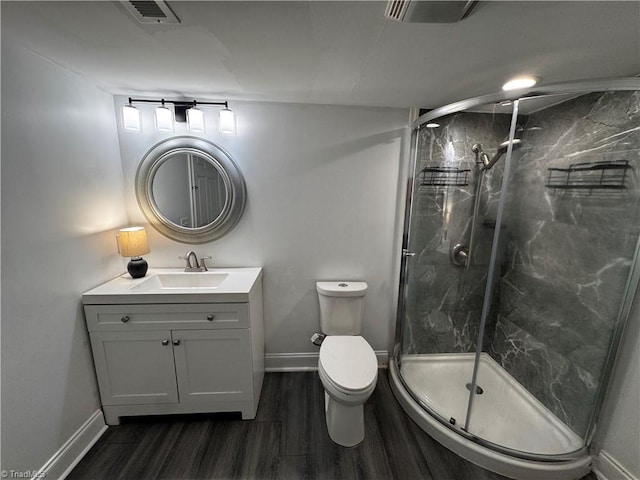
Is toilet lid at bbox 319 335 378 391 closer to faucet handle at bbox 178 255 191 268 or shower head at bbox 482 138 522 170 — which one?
faucet handle at bbox 178 255 191 268

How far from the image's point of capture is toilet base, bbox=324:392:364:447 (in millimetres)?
1444

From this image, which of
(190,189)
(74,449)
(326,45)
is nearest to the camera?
(326,45)

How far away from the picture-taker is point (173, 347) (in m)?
1.50

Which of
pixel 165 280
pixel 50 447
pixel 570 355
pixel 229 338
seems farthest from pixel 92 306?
pixel 570 355

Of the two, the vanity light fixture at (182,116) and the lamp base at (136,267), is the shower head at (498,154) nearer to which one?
the vanity light fixture at (182,116)

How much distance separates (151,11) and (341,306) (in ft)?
5.76

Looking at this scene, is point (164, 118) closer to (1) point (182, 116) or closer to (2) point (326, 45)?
(1) point (182, 116)

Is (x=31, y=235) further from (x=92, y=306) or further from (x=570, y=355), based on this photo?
(x=570, y=355)

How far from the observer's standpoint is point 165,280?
1819 mm

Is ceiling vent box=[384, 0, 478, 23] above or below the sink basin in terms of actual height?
above

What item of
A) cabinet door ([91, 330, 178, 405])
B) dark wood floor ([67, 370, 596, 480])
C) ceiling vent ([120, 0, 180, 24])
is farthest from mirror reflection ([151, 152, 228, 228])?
dark wood floor ([67, 370, 596, 480])

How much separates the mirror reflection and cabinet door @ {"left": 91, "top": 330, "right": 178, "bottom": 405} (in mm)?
789

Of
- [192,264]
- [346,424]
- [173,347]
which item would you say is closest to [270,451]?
[346,424]

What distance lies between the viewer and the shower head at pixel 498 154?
154 centimetres
